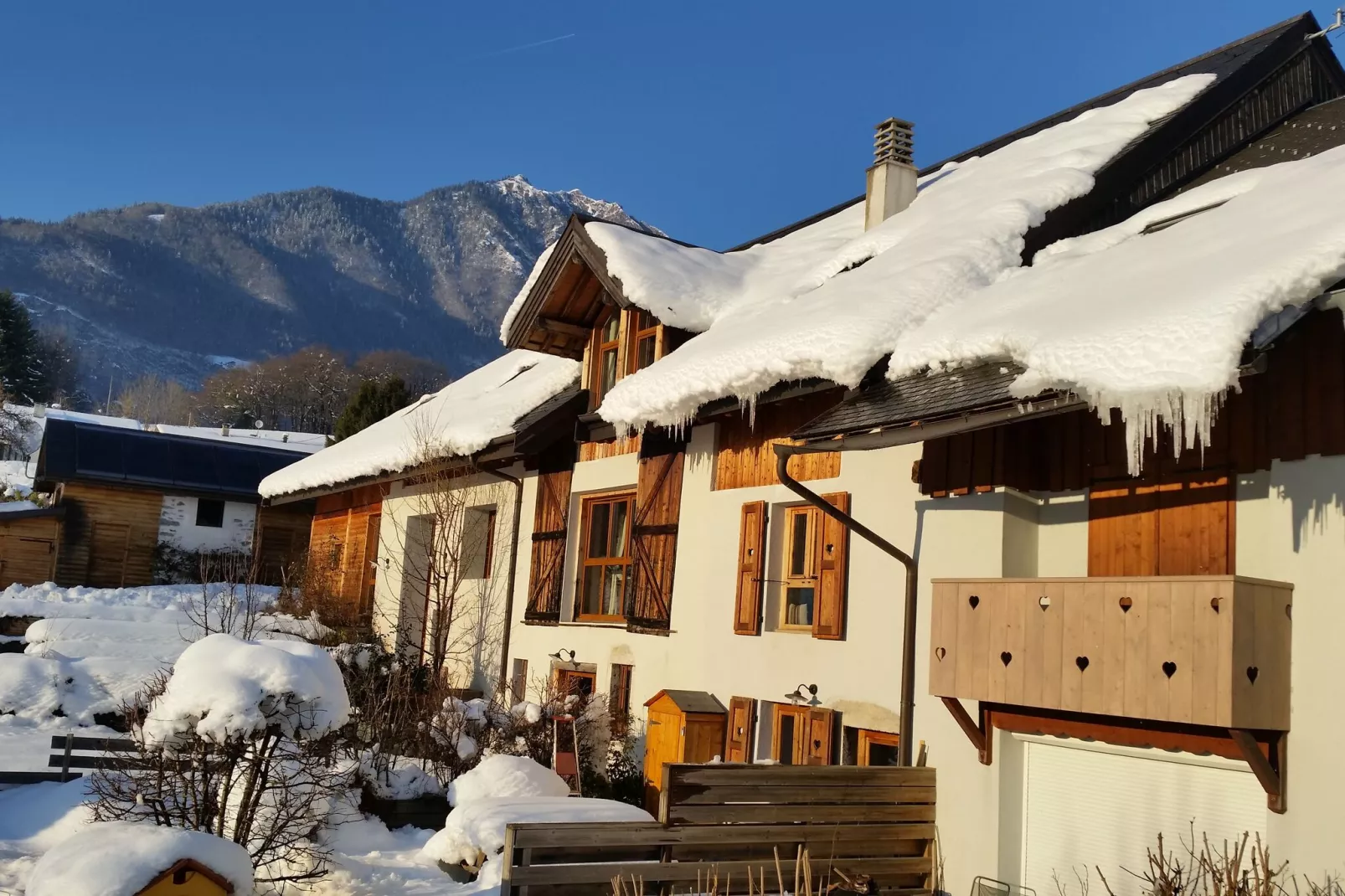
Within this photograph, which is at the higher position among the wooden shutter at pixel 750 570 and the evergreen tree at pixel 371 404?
the evergreen tree at pixel 371 404

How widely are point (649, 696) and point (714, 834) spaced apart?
14.0 ft

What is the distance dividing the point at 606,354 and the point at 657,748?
16.8ft

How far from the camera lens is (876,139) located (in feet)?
46.4

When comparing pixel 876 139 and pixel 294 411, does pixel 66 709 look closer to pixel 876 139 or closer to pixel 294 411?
pixel 876 139

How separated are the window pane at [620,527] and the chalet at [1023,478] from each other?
0.03 metres

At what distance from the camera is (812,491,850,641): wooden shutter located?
1045cm

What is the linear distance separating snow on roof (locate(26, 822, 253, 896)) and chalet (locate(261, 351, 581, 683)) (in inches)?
308

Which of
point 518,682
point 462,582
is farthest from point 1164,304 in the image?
point 462,582

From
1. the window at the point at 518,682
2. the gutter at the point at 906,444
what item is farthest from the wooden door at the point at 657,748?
the window at the point at 518,682

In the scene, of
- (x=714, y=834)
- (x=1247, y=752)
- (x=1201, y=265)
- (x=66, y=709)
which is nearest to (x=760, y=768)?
(x=714, y=834)

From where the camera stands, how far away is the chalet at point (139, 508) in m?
28.5

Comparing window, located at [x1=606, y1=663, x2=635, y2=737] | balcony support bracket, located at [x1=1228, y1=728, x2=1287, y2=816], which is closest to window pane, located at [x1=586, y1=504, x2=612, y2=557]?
window, located at [x1=606, y1=663, x2=635, y2=737]

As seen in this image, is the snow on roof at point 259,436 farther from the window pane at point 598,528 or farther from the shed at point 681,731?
the shed at point 681,731

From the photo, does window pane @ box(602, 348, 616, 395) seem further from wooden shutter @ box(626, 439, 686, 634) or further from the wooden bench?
the wooden bench
